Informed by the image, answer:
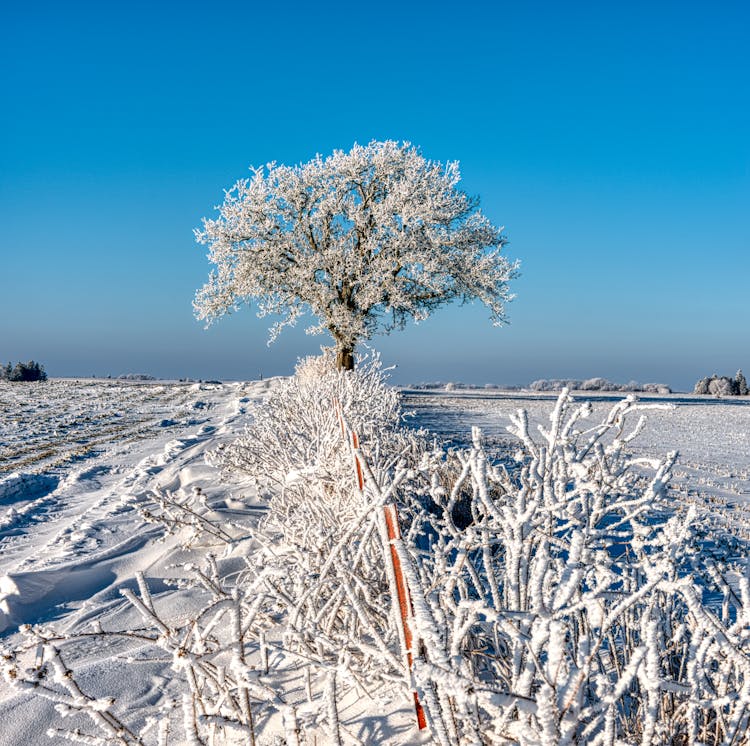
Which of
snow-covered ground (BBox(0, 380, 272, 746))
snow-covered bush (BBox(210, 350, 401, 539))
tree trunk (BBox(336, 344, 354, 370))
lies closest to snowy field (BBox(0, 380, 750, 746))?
snow-covered ground (BBox(0, 380, 272, 746))

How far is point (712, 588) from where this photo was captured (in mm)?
3498

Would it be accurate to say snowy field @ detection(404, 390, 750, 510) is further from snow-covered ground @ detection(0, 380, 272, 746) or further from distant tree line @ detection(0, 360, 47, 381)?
distant tree line @ detection(0, 360, 47, 381)

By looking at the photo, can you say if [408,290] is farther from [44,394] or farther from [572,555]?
[572,555]

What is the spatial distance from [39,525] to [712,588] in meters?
5.79

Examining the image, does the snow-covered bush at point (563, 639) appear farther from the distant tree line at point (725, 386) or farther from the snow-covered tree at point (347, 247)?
the distant tree line at point (725, 386)

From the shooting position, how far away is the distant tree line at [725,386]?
27.8 m

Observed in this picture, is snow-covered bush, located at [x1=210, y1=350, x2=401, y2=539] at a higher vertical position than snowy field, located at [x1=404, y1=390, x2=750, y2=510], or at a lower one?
higher

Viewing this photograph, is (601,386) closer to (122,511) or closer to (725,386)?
(725,386)

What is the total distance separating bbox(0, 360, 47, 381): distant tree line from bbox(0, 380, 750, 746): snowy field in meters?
16.7

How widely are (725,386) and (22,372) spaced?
34126mm

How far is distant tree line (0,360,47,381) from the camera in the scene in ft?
101

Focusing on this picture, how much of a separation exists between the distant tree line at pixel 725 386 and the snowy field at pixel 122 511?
1327 centimetres

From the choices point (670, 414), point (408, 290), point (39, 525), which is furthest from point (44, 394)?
point (670, 414)

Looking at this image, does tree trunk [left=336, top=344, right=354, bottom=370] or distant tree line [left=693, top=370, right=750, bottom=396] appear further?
distant tree line [left=693, top=370, right=750, bottom=396]
